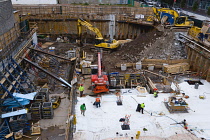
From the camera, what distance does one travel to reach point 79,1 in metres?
42.5

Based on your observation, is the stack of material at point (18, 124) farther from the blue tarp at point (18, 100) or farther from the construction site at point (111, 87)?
the blue tarp at point (18, 100)

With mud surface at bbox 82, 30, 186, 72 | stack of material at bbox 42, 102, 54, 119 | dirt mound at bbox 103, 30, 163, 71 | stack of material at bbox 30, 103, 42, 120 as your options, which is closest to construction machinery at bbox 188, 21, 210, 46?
mud surface at bbox 82, 30, 186, 72

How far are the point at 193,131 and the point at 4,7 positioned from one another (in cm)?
1742

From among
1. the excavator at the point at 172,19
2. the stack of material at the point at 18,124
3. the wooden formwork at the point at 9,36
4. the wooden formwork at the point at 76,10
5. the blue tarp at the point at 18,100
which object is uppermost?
the wooden formwork at the point at 76,10

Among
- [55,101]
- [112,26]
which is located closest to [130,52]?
[112,26]

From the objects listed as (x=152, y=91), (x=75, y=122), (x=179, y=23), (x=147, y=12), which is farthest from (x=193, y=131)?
(x=147, y=12)

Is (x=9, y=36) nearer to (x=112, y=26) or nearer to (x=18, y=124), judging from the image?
(x=18, y=124)

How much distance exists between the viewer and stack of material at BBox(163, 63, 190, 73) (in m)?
19.0

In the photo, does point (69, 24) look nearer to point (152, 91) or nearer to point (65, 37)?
point (65, 37)

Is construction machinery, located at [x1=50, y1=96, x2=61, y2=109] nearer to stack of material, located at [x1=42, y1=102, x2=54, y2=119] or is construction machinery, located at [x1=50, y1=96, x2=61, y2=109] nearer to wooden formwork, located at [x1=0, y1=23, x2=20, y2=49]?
stack of material, located at [x1=42, y1=102, x2=54, y2=119]

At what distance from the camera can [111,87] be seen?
16.4 m

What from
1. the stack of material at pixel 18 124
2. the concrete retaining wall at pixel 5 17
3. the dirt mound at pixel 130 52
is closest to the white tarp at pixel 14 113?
the stack of material at pixel 18 124

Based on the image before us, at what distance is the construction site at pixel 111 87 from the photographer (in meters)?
11.6

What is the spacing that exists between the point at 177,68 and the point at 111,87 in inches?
292
